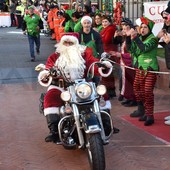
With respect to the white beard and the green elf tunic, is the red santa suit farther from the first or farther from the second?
the green elf tunic

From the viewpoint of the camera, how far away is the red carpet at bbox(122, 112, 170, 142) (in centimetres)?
682

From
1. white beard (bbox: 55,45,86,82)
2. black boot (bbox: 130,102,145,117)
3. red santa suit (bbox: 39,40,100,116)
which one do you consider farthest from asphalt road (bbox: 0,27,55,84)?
white beard (bbox: 55,45,86,82)

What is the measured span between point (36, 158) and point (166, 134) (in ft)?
6.73

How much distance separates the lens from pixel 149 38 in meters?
7.14

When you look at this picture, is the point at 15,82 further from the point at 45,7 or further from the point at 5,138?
the point at 45,7

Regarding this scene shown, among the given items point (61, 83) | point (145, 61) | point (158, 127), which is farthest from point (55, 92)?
point (158, 127)

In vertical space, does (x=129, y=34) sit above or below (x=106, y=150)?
above

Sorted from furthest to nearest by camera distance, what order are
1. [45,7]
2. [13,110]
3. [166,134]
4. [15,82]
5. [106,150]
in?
[45,7]
[15,82]
[13,110]
[166,134]
[106,150]

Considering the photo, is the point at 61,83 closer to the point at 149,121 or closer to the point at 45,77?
the point at 45,77

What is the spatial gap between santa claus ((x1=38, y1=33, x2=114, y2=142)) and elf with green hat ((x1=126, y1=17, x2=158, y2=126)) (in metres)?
1.17

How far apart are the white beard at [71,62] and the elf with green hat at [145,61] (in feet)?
4.06

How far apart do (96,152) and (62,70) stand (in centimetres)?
134

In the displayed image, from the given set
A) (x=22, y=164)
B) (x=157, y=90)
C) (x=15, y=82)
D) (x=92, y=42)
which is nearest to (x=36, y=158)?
(x=22, y=164)

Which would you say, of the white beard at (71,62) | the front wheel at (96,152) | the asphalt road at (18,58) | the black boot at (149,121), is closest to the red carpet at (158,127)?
the black boot at (149,121)
